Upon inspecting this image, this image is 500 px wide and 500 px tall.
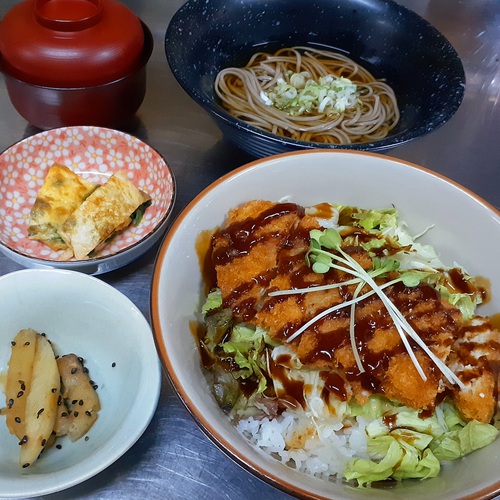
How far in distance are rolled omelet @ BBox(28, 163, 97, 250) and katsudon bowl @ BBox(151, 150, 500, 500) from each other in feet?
2.09

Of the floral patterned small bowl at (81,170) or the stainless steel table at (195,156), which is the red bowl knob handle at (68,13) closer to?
the floral patterned small bowl at (81,170)

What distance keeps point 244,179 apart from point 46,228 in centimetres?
72

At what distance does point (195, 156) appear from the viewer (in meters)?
1.95

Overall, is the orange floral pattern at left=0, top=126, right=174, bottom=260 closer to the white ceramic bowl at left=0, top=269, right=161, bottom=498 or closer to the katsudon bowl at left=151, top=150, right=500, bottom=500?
the white ceramic bowl at left=0, top=269, right=161, bottom=498

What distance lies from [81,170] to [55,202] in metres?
0.22

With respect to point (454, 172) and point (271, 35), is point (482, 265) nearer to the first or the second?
point (454, 172)

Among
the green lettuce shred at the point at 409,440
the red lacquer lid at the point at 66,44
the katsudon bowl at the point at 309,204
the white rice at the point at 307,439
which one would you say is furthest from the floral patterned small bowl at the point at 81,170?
the green lettuce shred at the point at 409,440

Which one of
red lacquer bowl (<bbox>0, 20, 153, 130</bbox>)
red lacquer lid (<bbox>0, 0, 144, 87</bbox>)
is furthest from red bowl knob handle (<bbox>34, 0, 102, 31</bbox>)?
red lacquer bowl (<bbox>0, 20, 153, 130</bbox>)

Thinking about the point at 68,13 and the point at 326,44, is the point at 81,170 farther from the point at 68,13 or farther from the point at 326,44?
the point at 326,44

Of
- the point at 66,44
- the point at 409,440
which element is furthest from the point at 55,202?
the point at 409,440

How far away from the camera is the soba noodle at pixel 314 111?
1.91 metres

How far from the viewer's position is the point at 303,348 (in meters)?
1.04

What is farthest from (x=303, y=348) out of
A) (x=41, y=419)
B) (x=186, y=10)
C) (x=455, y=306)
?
(x=186, y=10)

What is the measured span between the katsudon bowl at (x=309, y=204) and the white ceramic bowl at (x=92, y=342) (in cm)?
19
